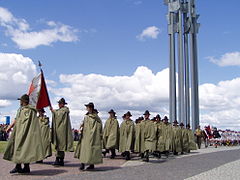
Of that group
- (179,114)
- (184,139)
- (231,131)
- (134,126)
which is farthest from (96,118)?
(231,131)

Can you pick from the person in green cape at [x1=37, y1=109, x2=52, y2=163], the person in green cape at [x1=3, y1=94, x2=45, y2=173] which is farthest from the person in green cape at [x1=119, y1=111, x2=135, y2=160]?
the person in green cape at [x1=3, y1=94, x2=45, y2=173]

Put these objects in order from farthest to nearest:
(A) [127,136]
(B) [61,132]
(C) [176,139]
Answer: (C) [176,139] → (A) [127,136] → (B) [61,132]

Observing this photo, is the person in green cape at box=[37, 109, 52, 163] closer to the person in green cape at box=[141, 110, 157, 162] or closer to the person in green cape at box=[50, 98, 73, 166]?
the person in green cape at box=[50, 98, 73, 166]

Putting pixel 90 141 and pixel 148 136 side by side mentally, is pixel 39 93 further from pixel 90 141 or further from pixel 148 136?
pixel 148 136

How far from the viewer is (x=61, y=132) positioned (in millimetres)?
11328

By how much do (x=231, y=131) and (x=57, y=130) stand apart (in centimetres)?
2803

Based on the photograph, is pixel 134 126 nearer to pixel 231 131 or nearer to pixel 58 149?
pixel 58 149

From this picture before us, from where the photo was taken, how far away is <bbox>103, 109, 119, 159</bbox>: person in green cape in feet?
50.3

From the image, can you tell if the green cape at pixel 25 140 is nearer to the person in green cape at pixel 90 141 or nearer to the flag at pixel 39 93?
the person in green cape at pixel 90 141

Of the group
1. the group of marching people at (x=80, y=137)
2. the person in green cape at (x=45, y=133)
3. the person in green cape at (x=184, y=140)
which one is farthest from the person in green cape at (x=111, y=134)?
the person in green cape at (x=184, y=140)

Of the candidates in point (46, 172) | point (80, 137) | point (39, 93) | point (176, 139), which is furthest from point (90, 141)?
point (176, 139)

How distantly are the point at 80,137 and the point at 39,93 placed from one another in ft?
8.02

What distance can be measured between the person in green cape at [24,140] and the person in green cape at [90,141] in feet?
4.59

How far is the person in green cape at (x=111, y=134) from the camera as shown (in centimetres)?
1532
